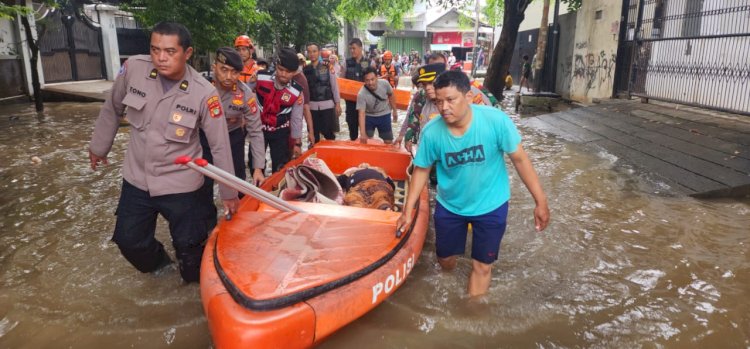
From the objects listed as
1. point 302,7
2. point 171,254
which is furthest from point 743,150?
point 302,7

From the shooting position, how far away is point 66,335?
2.92 metres

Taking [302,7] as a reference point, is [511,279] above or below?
below

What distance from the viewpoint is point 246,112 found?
3.72 m

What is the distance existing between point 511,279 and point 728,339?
1331 mm

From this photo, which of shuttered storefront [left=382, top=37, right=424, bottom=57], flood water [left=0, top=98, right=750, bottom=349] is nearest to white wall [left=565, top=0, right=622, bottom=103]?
flood water [left=0, top=98, right=750, bottom=349]

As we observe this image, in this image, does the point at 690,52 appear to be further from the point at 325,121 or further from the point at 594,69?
the point at 325,121

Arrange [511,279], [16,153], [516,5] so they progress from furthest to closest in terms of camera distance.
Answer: [516,5] < [16,153] < [511,279]

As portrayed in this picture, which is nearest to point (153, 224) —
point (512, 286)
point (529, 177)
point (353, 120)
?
point (529, 177)

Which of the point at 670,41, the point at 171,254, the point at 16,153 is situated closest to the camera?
the point at 171,254

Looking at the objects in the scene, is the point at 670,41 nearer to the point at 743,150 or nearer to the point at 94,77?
the point at 743,150

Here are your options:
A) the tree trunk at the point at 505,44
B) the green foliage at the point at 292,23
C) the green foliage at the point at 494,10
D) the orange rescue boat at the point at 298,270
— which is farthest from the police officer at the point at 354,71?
the green foliage at the point at 494,10

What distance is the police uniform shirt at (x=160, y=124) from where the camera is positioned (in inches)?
110

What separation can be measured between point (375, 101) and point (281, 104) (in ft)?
6.01

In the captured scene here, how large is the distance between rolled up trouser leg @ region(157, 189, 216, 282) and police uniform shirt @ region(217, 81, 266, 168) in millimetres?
551
